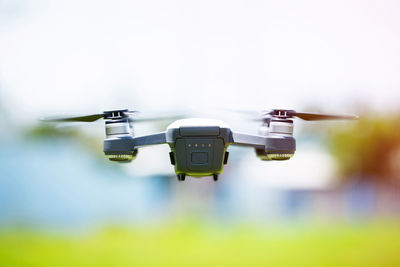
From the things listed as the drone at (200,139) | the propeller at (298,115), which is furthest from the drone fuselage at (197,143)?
the propeller at (298,115)

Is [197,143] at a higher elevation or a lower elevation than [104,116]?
lower

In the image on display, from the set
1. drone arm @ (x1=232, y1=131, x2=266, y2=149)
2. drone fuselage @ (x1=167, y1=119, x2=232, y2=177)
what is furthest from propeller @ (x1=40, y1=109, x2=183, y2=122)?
drone arm @ (x1=232, y1=131, x2=266, y2=149)

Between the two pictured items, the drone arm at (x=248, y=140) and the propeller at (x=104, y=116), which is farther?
the propeller at (x=104, y=116)

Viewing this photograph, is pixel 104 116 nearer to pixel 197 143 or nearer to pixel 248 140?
pixel 197 143

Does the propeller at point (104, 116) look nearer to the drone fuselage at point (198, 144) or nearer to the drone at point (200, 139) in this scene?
the drone at point (200, 139)

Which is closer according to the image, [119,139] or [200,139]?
[200,139]

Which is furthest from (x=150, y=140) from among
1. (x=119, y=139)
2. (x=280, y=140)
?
(x=280, y=140)

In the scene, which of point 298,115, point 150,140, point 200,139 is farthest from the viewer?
point 298,115
